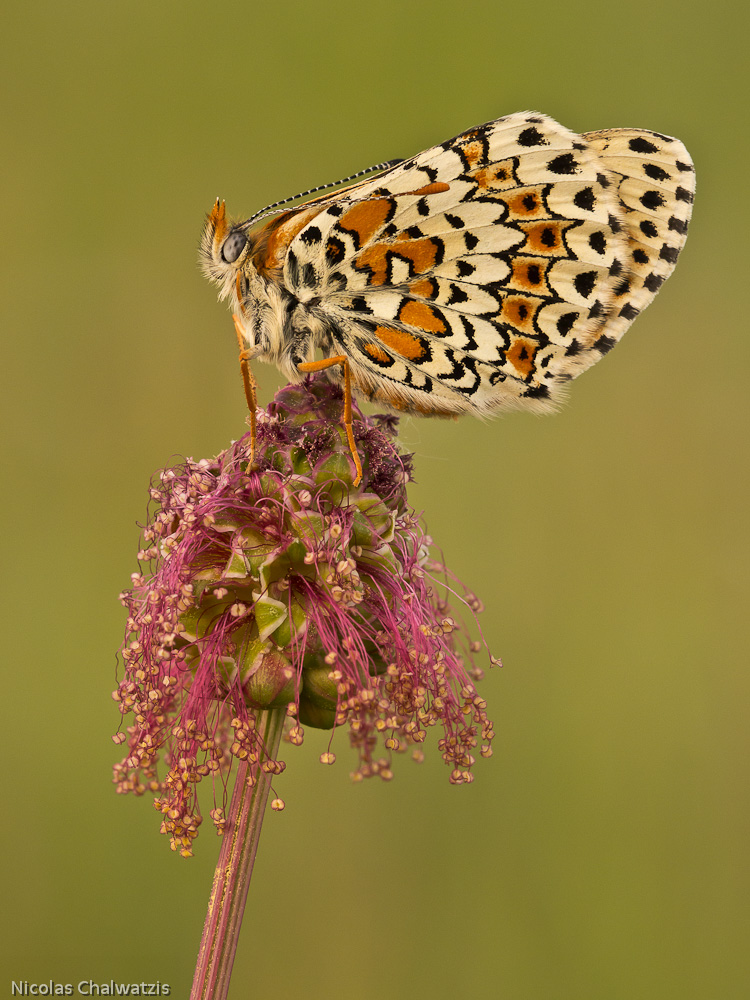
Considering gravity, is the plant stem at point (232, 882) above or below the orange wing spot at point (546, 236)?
below

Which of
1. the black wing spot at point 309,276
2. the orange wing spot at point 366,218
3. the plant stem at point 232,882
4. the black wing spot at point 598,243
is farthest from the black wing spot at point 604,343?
the plant stem at point 232,882

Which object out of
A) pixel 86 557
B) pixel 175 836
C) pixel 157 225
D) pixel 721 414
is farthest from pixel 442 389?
pixel 157 225

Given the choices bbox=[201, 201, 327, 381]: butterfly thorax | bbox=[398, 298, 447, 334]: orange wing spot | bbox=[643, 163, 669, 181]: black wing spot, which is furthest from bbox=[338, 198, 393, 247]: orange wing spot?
bbox=[643, 163, 669, 181]: black wing spot

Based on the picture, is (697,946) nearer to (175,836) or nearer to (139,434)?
(175,836)

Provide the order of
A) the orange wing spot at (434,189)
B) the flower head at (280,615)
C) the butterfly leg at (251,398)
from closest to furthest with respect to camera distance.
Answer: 1. the flower head at (280,615)
2. the butterfly leg at (251,398)
3. the orange wing spot at (434,189)

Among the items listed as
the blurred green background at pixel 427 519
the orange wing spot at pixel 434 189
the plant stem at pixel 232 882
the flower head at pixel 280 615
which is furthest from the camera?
the blurred green background at pixel 427 519

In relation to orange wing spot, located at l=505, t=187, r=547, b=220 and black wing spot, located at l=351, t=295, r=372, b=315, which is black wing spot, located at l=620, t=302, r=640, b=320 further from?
black wing spot, located at l=351, t=295, r=372, b=315

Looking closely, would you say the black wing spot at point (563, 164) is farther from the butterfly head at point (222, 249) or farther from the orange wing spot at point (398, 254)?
the butterfly head at point (222, 249)

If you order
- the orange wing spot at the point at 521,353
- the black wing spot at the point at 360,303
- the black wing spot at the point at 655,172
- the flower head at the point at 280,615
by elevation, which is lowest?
the flower head at the point at 280,615
